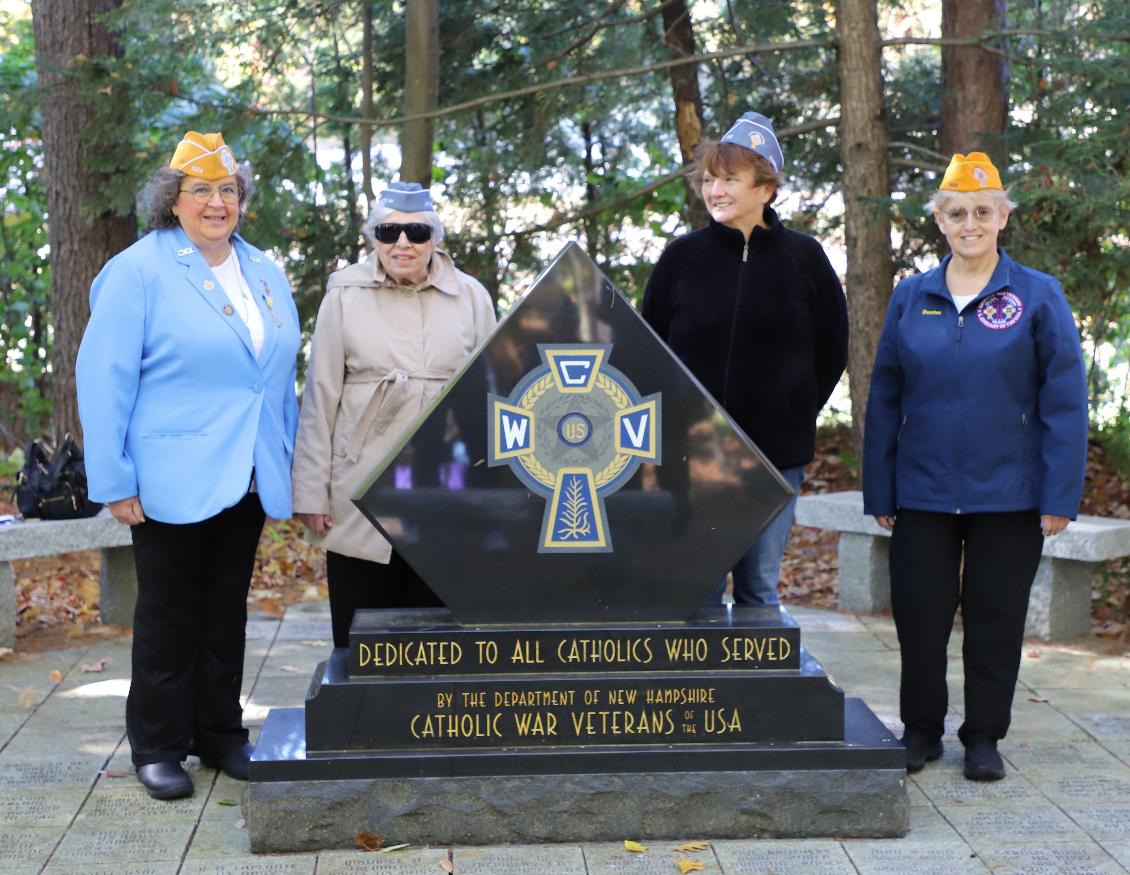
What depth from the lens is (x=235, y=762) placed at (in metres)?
4.44

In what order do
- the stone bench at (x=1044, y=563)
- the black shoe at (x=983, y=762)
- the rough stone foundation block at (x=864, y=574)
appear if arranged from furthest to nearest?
1. the rough stone foundation block at (x=864, y=574)
2. the stone bench at (x=1044, y=563)
3. the black shoe at (x=983, y=762)

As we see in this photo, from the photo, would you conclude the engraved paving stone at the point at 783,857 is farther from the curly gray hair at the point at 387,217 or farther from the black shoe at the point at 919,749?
the curly gray hair at the point at 387,217

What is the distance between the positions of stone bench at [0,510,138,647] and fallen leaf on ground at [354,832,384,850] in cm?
252

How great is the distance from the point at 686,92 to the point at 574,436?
21.0 feet

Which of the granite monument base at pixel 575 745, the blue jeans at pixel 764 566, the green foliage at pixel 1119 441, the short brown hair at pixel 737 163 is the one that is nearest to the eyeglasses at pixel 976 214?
the short brown hair at pixel 737 163

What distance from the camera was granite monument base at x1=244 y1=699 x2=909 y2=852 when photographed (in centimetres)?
388

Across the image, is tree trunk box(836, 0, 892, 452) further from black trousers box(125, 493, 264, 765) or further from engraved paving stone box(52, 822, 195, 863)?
engraved paving stone box(52, 822, 195, 863)

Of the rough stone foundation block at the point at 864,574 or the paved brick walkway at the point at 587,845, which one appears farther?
the rough stone foundation block at the point at 864,574

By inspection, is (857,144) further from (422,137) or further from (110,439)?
(110,439)

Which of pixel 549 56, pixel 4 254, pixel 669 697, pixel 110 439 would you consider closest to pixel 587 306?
pixel 669 697

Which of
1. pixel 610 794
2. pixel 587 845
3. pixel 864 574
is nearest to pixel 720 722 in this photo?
pixel 610 794

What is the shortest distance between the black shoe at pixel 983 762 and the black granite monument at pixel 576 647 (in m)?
0.57

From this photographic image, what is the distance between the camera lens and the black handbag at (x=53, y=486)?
6.13 meters

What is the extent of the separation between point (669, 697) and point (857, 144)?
484 centimetres
